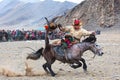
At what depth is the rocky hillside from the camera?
85.4 meters

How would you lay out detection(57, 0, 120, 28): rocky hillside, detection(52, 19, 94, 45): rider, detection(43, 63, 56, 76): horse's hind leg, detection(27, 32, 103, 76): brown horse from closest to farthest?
detection(27, 32, 103, 76): brown horse → detection(43, 63, 56, 76): horse's hind leg → detection(52, 19, 94, 45): rider → detection(57, 0, 120, 28): rocky hillside

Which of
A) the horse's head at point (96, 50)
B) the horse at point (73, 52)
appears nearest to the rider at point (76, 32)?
the horse at point (73, 52)

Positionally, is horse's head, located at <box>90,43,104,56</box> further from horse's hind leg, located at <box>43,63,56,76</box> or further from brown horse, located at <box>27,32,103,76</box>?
horse's hind leg, located at <box>43,63,56,76</box>

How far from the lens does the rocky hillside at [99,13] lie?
85.4 meters

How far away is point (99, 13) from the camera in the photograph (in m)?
89.2

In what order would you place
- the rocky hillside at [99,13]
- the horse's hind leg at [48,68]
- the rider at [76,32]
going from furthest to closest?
the rocky hillside at [99,13] → the rider at [76,32] → the horse's hind leg at [48,68]

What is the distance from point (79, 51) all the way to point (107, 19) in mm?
71937

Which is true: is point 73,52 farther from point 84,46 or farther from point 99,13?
point 99,13

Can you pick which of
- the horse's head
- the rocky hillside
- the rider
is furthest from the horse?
the rocky hillside

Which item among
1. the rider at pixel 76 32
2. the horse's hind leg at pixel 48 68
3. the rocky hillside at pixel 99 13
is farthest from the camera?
the rocky hillside at pixel 99 13

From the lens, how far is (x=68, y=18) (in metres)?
98.4

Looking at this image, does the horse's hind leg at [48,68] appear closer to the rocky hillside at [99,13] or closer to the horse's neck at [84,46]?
the horse's neck at [84,46]

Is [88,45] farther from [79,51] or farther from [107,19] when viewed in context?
[107,19]

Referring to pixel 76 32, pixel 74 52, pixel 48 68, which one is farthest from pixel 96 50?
pixel 48 68
